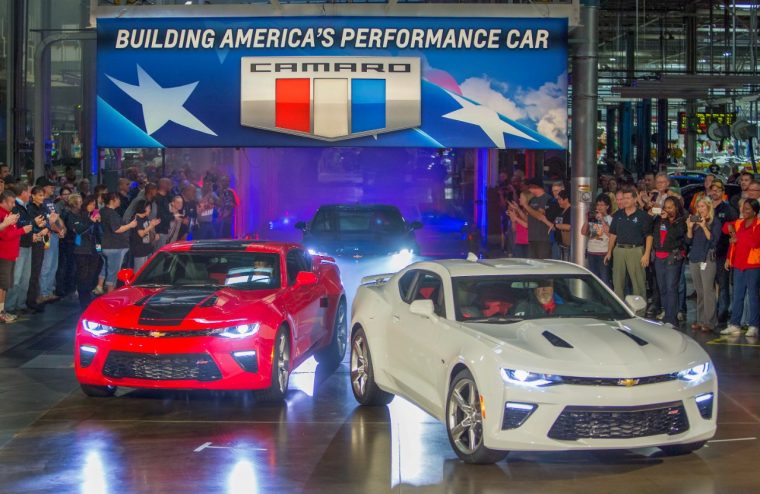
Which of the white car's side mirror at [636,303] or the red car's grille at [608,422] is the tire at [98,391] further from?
the white car's side mirror at [636,303]

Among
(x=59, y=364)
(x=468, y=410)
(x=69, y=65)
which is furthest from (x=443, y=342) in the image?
(x=69, y=65)

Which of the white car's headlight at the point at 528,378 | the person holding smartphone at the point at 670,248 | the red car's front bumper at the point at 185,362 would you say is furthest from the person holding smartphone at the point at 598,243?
the white car's headlight at the point at 528,378

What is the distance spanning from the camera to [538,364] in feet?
23.1

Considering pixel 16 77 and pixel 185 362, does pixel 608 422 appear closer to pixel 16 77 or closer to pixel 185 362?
pixel 185 362

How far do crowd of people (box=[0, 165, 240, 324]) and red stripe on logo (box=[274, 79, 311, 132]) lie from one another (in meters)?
2.97

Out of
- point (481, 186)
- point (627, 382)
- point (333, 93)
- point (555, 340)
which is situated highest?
point (333, 93)

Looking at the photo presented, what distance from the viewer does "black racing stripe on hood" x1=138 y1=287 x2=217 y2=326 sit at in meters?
9.18

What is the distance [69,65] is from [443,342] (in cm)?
2781

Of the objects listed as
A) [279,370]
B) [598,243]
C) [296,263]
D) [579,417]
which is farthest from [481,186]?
[579,417]

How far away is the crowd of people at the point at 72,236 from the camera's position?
14.7m

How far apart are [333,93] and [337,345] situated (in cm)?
404

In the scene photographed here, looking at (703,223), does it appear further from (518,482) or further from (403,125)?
(518,482)

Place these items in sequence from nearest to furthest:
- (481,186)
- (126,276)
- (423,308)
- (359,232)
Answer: (423,308), (126,276), (359,232), (481,186)

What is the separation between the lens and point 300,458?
7754 millimetres
